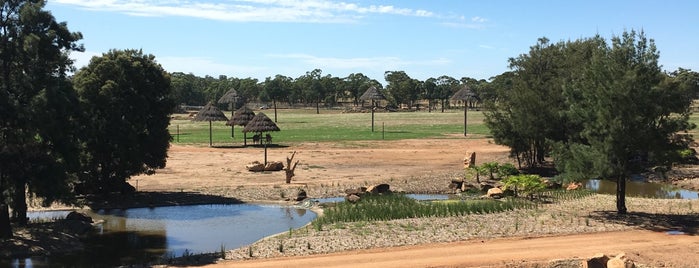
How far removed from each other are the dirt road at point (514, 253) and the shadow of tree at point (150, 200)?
482 inches

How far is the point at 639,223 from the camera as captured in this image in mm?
22062

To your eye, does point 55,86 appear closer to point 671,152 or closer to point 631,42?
point 631,42

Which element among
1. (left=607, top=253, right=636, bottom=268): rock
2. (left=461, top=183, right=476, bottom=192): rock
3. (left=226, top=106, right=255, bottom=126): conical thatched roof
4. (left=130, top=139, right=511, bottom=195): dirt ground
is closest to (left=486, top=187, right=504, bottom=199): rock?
(left=461, top=183, right=476, bottom=192): rock

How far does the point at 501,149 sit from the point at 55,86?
38857 mm

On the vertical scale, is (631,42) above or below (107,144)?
above

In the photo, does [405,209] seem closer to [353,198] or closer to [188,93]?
[353,198]

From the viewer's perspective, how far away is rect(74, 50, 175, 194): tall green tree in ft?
91.6

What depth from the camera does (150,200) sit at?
29266mm

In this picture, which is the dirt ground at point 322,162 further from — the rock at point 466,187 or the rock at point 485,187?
the rock at point 485,187

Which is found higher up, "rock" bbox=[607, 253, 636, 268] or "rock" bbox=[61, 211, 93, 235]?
"rock" bbox=[607, 253, 636, 268]

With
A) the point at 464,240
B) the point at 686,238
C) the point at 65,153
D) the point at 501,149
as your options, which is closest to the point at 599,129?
the point at 686,238

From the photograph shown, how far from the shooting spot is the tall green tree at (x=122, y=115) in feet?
91.6

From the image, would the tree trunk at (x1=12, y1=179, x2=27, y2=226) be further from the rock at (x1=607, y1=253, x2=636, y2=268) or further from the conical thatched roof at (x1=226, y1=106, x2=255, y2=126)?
the conical thatched roof at (x1=226, y1=106, x2=255, y2=126)

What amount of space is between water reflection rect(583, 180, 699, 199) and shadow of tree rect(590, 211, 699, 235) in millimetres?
8838
